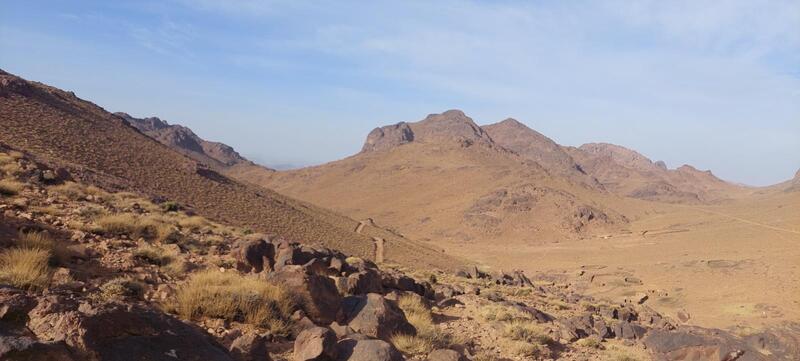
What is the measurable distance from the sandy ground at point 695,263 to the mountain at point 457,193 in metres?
4.59

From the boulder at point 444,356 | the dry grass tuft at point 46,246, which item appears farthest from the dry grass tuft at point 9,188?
the boulder at point 444,356

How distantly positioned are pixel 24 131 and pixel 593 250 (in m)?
42.9

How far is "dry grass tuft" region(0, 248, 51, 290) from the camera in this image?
5.71m

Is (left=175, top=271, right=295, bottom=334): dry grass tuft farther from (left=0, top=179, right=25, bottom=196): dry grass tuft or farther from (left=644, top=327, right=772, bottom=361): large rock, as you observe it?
(left=644, top=327, right=772, bottom=361): large rock

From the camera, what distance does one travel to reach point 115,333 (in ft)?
13.9

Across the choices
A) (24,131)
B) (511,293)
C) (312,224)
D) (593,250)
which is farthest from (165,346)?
(593,250)

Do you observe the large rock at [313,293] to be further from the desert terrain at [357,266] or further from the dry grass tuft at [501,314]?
the dry grass tuft at [501,314]

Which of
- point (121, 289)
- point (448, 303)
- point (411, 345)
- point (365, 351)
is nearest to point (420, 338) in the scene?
point (411, 345)

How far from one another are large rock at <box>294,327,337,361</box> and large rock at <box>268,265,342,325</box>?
1654 millimetres

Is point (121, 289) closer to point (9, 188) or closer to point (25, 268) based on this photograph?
point (25, 268)

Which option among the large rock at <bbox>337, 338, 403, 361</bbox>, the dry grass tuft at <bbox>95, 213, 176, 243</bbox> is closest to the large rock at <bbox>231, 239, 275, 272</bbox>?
the dry grass tuft at <bbox>95, 213, 176, 243</bbox>

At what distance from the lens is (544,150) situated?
4823 inches

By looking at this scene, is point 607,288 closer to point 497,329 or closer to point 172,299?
point 497,329

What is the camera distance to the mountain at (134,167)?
2698cm
